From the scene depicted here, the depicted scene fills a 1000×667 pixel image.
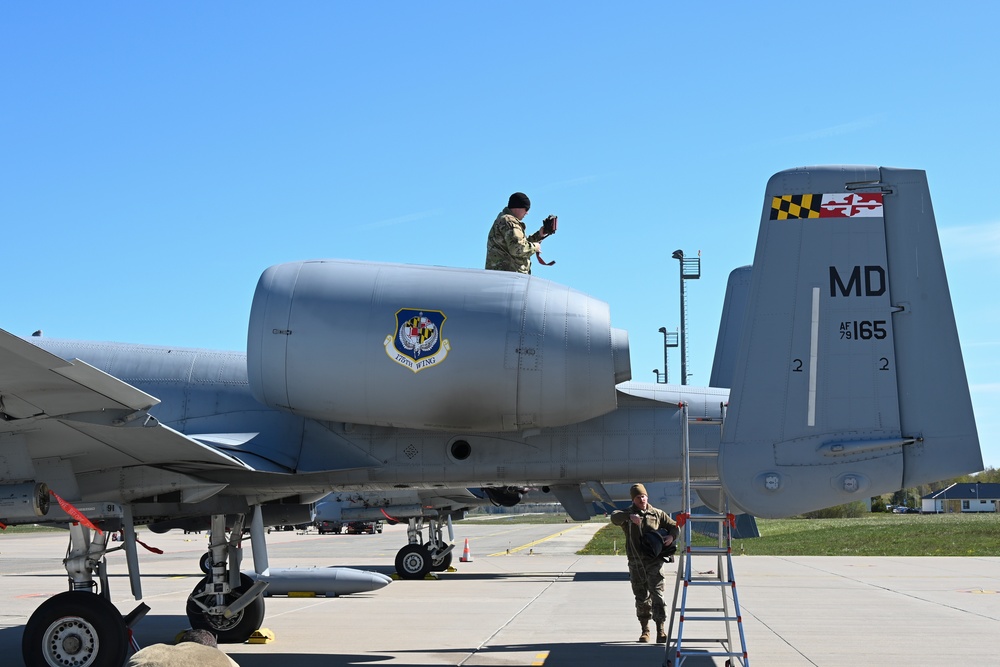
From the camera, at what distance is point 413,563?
24.1 metres

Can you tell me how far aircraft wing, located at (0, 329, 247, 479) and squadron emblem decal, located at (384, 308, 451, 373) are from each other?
1.79 metres

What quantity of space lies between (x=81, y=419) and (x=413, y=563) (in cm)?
1680

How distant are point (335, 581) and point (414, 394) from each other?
29.2 feet

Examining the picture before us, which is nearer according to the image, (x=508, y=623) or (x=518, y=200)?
(x=518, y=200)

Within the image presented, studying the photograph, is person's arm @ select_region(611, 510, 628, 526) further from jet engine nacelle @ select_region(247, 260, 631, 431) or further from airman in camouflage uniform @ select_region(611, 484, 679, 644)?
jet engine nacelle @ select_region(247, 260, 631, 431)

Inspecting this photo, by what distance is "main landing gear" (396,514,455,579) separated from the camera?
78.8ft

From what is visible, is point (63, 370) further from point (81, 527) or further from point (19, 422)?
point (81, 527)

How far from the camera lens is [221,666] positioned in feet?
17.3

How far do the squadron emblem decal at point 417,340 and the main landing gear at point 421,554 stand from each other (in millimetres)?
16012

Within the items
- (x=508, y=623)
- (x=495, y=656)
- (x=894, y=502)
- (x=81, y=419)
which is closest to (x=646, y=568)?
(x=495, y=656)

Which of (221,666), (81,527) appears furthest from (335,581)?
(221,666)

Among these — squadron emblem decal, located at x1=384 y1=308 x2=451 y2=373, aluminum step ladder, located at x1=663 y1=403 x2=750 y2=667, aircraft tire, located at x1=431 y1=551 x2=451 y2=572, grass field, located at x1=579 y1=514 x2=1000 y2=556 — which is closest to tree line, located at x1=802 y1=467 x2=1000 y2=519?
grass field, located at x1=579 y1=514 x2=1000 y2=556

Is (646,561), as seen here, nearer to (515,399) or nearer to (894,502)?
(515,399)

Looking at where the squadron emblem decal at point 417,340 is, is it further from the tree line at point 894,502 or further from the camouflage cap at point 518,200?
the tree line at point 894,502
